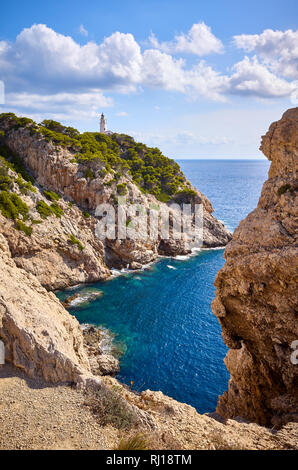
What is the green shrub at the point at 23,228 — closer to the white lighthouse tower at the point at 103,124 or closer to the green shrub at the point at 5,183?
the green shrub at the point at 5,183

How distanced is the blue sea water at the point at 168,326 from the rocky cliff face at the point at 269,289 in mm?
9043

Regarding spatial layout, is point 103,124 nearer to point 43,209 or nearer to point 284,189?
point 43,209

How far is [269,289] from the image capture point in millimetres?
14391

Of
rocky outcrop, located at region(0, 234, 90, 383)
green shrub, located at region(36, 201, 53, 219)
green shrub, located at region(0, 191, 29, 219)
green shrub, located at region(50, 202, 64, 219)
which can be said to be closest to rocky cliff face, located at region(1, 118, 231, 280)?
green shrub, located at region(50, 202, 64, 219)

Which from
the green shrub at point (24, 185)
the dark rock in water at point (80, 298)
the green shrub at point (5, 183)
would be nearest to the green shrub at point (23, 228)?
the green shrub at point (5, 183)

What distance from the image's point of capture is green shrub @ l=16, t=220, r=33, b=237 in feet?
129

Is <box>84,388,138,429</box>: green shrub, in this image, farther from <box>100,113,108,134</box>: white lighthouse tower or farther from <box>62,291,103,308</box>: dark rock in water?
<box>100,113,108,134</box>: white lighthouse tower

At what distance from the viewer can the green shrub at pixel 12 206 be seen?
39.1 meters

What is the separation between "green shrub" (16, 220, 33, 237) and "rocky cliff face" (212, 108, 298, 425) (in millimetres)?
30712

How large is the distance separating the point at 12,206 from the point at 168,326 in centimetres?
2551

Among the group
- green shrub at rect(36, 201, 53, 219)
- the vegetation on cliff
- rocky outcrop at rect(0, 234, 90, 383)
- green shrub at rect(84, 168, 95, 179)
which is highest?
the vegetation on cliff

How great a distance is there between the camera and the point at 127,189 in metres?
57.0

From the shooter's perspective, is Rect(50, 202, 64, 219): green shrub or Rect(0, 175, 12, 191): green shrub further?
Rect(50, 202, 64, 219): green shrub

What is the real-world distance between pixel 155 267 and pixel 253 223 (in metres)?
37.0
